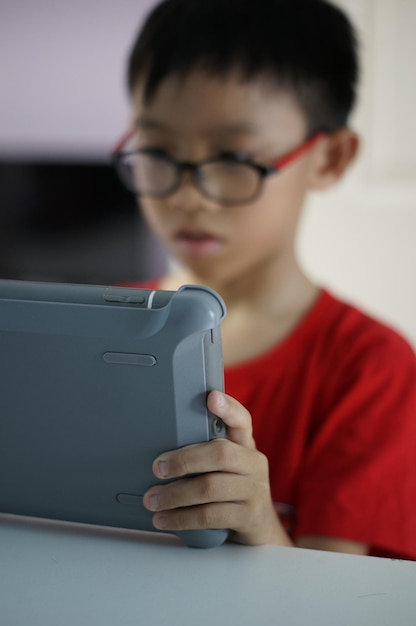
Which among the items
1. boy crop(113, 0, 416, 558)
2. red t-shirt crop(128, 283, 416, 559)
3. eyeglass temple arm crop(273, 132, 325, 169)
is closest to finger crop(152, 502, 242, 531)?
red t-shirt crop(128, 283, 416, 559)

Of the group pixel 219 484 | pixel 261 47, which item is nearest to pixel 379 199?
pixel 261 47

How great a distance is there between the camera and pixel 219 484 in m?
0.41

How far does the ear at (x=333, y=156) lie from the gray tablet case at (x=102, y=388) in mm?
573

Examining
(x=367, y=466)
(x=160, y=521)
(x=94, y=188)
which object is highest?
(x=160, y=521)

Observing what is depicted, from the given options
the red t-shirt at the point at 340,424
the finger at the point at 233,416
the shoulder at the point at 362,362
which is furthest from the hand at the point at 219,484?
the shoulder at the point at 362,362

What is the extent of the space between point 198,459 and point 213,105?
48 centimetres

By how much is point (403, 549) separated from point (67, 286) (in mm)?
399

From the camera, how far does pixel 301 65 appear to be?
0.84 metres

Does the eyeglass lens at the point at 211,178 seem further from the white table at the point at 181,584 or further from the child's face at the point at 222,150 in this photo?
the white table at the point at 181,584

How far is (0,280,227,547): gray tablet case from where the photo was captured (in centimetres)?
36

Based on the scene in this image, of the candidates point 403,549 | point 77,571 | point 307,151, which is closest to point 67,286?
point 77,571

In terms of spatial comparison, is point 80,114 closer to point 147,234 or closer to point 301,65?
point 147,234

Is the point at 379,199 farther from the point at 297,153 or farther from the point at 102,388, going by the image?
the point at 102,388

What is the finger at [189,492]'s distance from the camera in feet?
1.31
